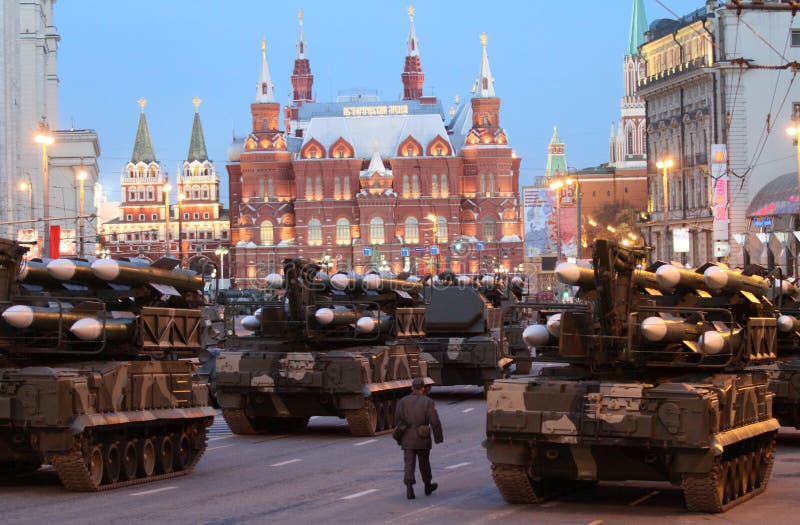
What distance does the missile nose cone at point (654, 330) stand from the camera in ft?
50.6

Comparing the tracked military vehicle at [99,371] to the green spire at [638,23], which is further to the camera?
the green spire at [638,23]

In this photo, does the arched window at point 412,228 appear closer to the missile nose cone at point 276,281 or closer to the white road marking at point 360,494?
the missile nose cone at point 276,281

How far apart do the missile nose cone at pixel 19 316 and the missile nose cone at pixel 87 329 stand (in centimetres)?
63

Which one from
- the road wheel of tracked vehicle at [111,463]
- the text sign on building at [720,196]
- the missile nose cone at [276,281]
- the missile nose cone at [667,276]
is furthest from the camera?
the text sign on building at [720,196]

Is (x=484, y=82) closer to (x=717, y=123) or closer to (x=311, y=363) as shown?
(x=717, y=123)

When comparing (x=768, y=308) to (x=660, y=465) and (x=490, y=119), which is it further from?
(x=490, y=119)

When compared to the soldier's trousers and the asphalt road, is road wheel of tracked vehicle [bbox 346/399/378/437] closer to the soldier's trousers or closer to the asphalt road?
the asphalt road

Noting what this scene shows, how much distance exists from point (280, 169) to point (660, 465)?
500ft

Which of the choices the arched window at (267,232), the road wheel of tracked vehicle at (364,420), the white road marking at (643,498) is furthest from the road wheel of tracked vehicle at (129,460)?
the arched window at (267,232)

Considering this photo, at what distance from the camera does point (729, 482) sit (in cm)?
1616

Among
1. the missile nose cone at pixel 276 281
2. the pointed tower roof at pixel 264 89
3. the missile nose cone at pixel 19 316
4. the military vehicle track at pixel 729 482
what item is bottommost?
the military vehicle track at pixel 729 482

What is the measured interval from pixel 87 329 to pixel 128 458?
6.27 feet

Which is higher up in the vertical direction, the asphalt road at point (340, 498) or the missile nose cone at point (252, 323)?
the missile nose cone at point (252, 323)

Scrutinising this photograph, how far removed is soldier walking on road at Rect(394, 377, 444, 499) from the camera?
1677 cm
